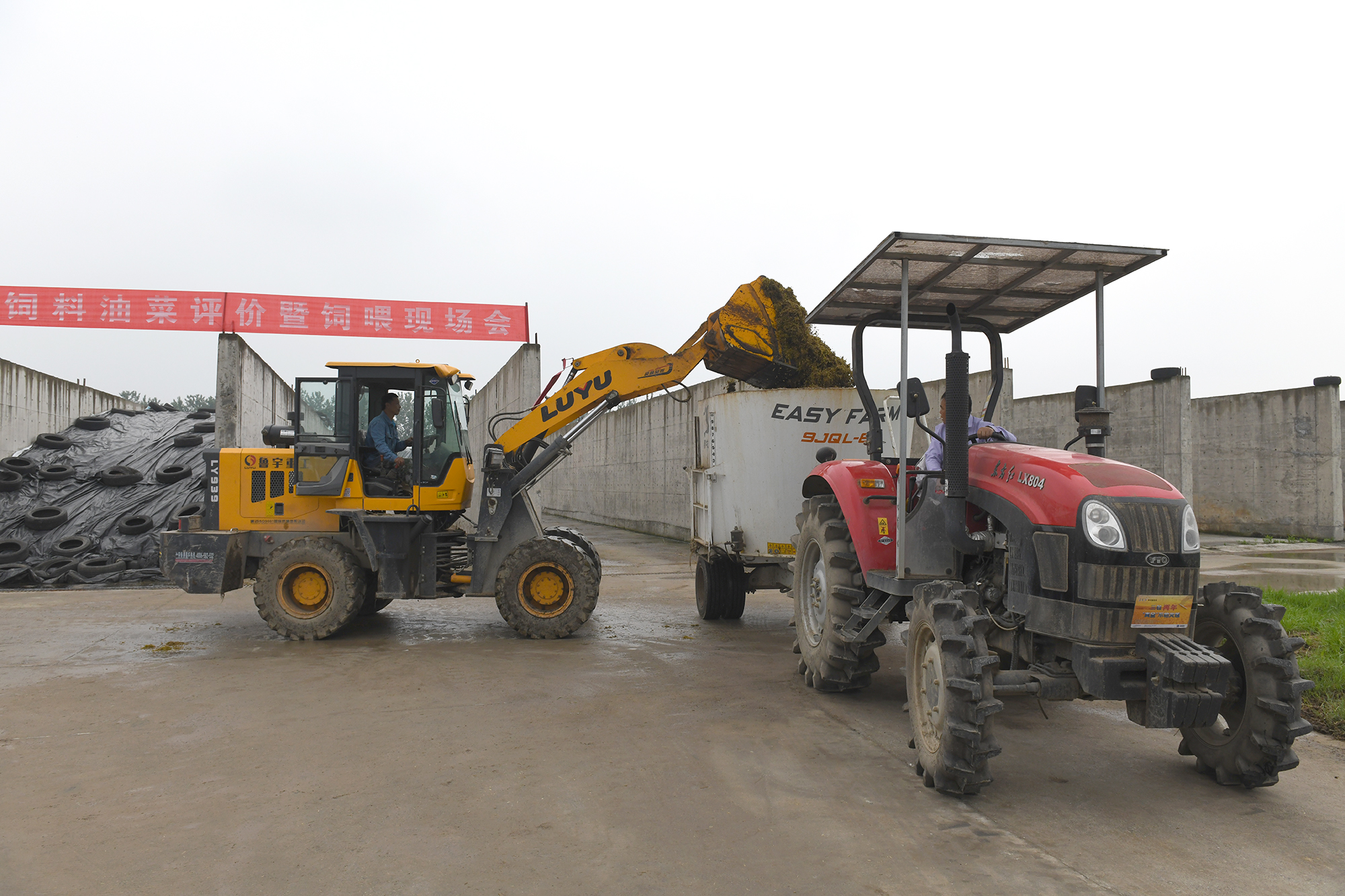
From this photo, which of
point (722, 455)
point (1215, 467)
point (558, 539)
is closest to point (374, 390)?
point (558, 539)

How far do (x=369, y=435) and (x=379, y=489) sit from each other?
52cm

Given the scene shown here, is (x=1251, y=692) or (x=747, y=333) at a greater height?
(x=747, y=333)

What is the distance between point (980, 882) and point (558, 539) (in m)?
5.58

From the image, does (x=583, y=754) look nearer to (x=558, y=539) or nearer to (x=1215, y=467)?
(x=558, y=539)

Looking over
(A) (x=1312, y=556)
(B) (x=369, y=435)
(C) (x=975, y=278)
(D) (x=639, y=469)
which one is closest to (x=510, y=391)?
(D) (x=639, y=469)

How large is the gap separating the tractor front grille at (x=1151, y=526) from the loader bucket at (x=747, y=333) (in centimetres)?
455

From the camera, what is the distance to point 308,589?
7.93 meters

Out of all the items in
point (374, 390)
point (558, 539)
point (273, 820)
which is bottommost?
point (273, 820)

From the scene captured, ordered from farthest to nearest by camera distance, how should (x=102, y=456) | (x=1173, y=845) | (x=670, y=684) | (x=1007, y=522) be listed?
1. (x=102, y=456)
2. (x=670, y=684)
3. (x=1007, y=522)
4. (x=1173, y=845)

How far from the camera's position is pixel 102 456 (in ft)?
51.8

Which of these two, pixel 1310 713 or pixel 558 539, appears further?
pixel 558 539

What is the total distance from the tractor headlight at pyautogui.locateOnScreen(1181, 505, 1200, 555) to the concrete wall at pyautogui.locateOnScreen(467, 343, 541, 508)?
6.92 m

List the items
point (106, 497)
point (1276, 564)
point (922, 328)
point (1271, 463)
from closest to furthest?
point (922, 328), point (1276, 564), point (106, 497), point (1271, 463)

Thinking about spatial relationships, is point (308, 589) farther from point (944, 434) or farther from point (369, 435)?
point (944, 434)
